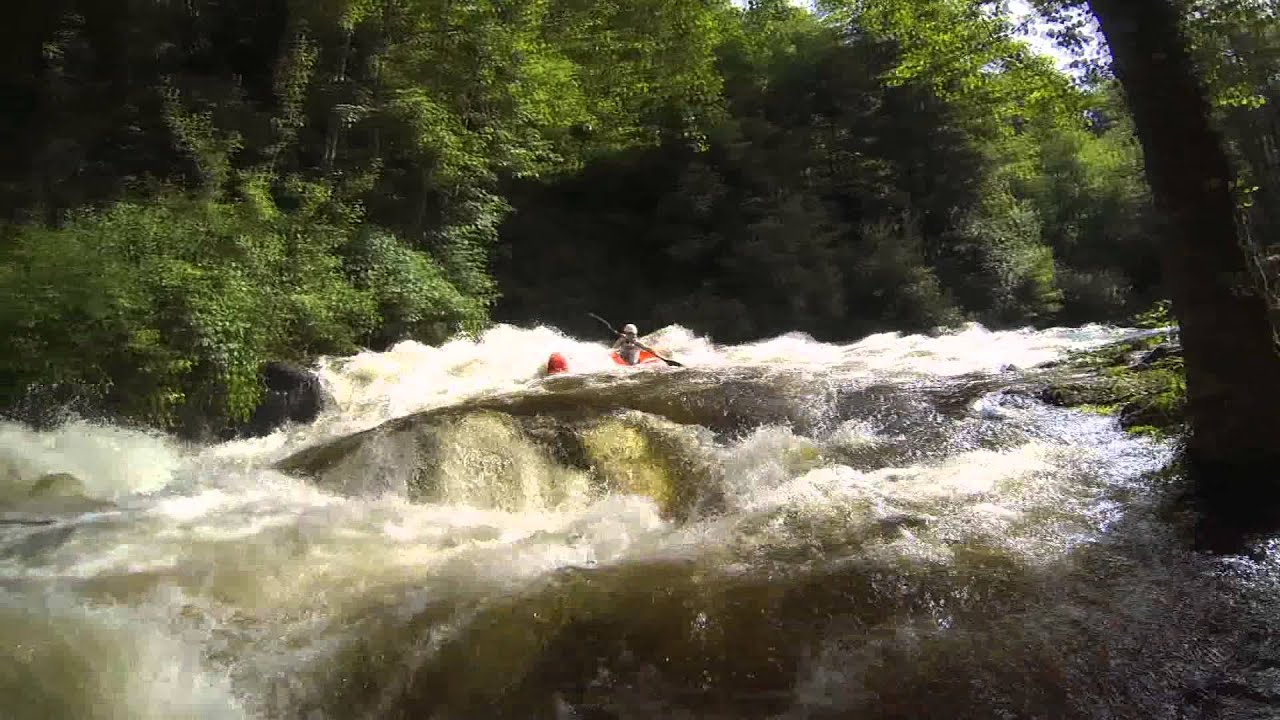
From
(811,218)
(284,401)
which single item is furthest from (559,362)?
(811,218)

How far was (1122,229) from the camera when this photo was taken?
23.9m

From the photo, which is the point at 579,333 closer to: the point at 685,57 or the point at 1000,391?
the point at 685,57

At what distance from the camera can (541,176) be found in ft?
57.8

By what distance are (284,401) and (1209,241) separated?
789cm

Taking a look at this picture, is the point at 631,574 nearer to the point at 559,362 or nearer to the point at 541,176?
the point at 559,362

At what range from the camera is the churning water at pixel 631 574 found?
275 cm

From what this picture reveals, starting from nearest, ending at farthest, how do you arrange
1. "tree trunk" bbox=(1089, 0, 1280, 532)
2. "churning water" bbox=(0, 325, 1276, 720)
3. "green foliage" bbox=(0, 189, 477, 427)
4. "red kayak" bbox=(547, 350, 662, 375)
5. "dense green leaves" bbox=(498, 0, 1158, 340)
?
1. "churning water" bbox=(0, 325, 1276, 720)
2. "tree trunk" bbox=(1089, 0, 1280, 532)
3. "green foliage" bbox=(0, 189, 477, 427)
4. "red kayak" bbox=(547, 350, 662, 375)
5. "dense green leaves" bbox=(498, 0, 1158, 340)

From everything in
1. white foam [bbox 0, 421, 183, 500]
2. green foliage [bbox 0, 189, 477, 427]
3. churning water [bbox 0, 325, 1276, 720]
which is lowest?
churning water [bbox 0, 325, 1276, 720]

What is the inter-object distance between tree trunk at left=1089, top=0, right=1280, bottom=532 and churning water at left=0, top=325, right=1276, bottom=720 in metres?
0.51

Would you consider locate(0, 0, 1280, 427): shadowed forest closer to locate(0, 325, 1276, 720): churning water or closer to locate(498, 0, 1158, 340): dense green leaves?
locate(498, 0, 1158, 340): dense green leaves

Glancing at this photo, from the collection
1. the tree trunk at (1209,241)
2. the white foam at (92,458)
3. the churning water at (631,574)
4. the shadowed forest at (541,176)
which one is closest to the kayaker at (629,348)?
the shadowed forest at (541,176)

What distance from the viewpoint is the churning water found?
2.75 m

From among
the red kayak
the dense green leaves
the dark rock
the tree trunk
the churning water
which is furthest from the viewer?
the dense green leaves

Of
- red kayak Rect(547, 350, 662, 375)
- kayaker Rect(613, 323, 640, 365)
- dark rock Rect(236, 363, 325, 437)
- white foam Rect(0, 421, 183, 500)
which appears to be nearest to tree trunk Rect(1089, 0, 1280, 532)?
white foam Rect(0, 421, 183, 500)
